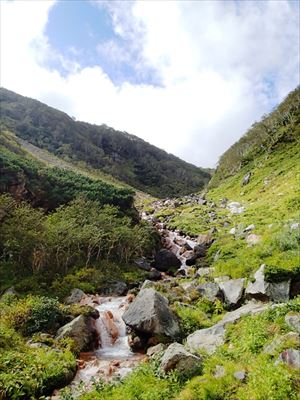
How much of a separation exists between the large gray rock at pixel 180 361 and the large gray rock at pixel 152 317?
5211mm

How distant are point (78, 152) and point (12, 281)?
16785 cm

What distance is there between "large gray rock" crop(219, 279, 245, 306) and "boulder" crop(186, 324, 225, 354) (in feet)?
15.8

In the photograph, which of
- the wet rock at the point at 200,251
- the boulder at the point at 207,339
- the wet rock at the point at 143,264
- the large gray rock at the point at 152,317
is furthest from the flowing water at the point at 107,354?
the wet rock at the point at 200,251

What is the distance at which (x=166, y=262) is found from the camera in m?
47.9

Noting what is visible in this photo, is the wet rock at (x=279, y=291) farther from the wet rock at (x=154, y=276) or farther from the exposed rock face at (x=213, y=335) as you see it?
the wet rock at (x=154, y=276)

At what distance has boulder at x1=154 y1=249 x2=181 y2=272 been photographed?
4728cm

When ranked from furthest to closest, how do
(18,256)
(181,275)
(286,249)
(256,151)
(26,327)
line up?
(256,151), (181,275), (18,256), (286,249), (26,327)

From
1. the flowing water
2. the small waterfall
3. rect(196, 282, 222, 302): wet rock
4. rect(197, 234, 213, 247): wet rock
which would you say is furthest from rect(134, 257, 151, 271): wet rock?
rect(196, 282, 222, 302): wet rock

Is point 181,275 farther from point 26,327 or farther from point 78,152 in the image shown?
point 78,152

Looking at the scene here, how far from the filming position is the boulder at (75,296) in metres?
31.6

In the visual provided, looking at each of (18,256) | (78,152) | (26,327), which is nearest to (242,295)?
(26,327)

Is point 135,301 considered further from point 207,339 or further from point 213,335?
point 213,335

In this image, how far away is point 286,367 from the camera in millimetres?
14898

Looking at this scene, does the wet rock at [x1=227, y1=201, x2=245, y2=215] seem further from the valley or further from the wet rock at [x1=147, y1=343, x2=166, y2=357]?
the wet rock at [x1=147, y1=343, x2=166, y2=357]
